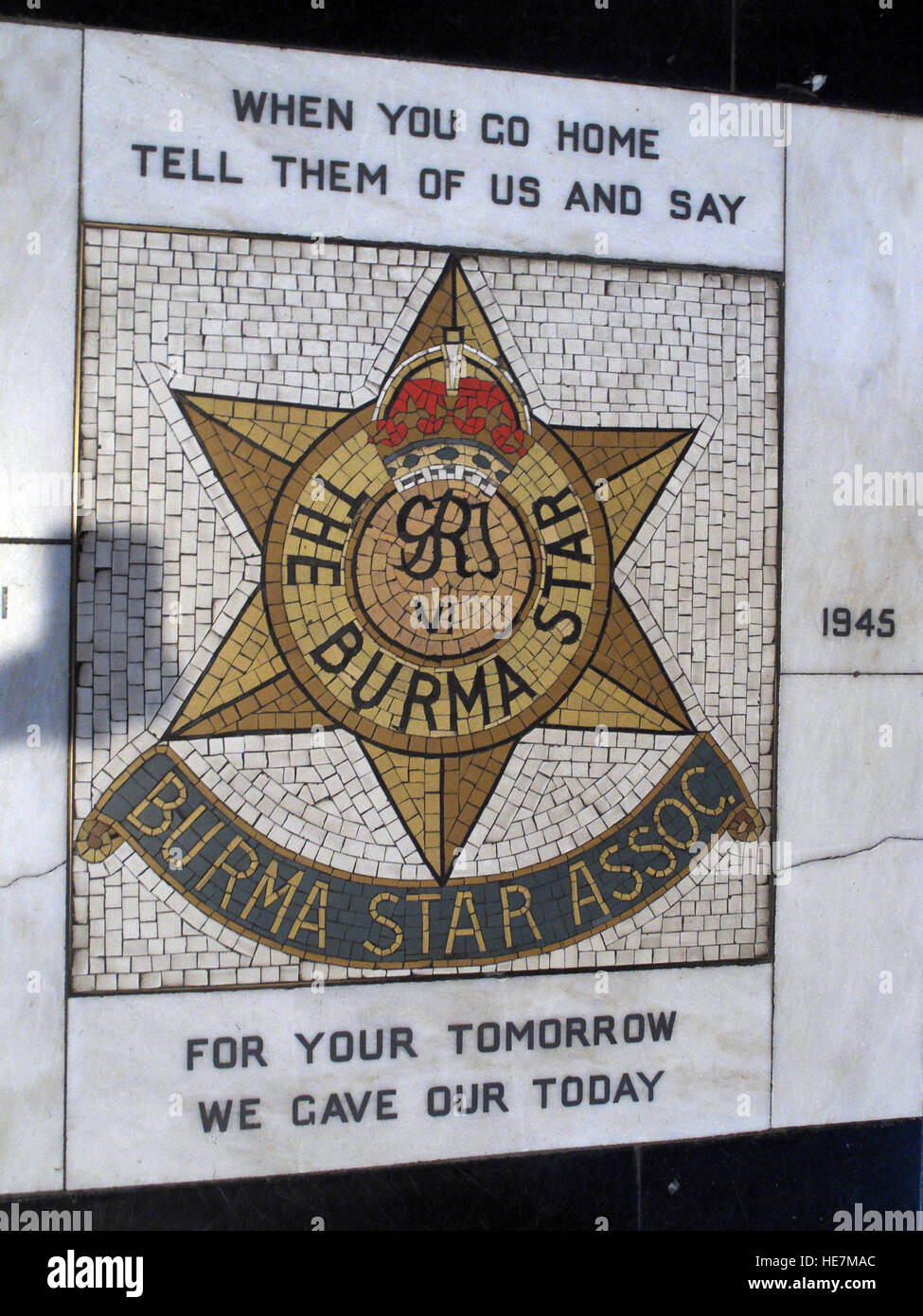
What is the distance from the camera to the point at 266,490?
10.1ft

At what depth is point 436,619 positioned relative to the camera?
3182 millimetres

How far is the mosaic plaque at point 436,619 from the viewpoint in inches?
119

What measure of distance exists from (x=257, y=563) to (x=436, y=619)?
26.0 inches

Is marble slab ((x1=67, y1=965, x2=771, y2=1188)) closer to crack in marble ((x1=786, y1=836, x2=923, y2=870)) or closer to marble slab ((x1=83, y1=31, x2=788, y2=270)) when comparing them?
crack in marble ((x1=786, y1=836, x2=923, y2=870))

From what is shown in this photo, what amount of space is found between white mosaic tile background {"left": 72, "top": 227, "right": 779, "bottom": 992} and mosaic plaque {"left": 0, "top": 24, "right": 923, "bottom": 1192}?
0.01 meters

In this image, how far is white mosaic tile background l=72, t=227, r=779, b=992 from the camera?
9.94ft

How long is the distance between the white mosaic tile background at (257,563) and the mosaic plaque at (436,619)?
0.01 m

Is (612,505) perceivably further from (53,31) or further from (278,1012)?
(53,31)
